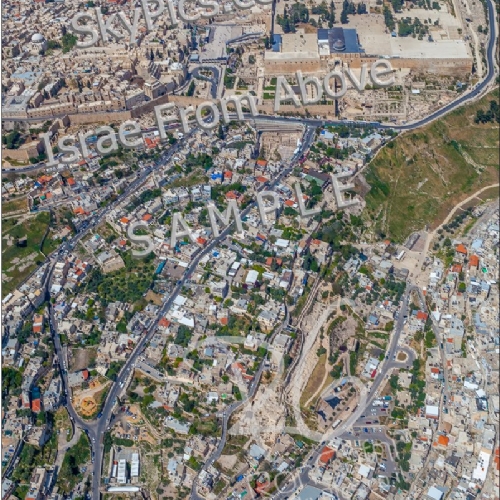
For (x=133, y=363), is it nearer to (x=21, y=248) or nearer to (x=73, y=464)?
(x=73, y=464)

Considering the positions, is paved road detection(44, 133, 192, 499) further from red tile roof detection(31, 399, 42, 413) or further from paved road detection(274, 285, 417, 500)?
paved road detection(274, 285, 417, 500)

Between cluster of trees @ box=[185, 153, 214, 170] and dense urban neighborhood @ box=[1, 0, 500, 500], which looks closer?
dense urban neighborhood @ box=[1, 0, 500, 500]

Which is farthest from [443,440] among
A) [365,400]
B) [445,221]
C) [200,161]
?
[200,161]

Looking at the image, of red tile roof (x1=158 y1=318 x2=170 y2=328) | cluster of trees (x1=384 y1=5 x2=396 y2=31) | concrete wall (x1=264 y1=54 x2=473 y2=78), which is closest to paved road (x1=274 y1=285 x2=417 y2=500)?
red tile roof (x1=158 y1=318 x2=170 y2=328)

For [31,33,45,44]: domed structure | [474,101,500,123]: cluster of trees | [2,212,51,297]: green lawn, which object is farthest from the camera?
[31,33,45,44]: domed structure

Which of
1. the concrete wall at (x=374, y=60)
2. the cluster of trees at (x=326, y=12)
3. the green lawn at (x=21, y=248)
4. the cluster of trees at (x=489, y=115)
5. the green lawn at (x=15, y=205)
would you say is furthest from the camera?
the cluster of trees at (x=326, y=12)

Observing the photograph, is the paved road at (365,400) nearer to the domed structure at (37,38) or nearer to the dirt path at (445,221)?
the dirt path at (445,221)

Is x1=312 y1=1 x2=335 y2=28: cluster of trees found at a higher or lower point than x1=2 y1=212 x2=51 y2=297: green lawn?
higher

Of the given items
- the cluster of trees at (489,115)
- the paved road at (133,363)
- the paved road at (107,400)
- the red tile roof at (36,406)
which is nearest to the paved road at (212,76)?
the paved road at (133,363)

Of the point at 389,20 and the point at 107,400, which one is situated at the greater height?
the point at 389,20
